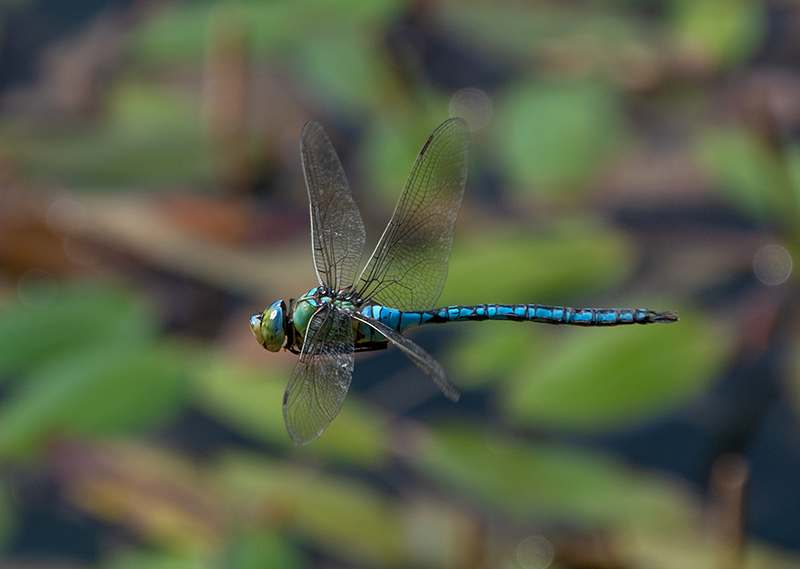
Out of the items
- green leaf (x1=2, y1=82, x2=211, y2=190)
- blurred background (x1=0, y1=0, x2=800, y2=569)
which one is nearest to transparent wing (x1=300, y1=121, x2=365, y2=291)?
blurred background (x1=0, y1=0, x2=800, y2=569)

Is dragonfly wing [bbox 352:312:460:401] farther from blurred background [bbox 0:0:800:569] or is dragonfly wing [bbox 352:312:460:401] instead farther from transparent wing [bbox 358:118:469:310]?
blurred background [bbox 0:0:800:569]

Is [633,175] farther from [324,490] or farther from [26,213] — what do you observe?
[26,213]

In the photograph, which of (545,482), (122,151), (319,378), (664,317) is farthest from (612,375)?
(122,151)

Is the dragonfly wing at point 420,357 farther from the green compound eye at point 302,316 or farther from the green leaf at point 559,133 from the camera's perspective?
the green leaf at point 559,133

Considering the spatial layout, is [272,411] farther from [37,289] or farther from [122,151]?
[122,151]

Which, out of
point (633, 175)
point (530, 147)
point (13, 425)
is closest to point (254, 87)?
point (530, 147)

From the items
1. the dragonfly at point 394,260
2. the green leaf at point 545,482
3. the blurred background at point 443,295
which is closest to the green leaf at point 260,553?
the blurred background at point 443,295

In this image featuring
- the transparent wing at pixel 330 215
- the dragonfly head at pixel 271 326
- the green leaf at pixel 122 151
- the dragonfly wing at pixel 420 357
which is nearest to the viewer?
the dragonfly wing at pixel 420 357
